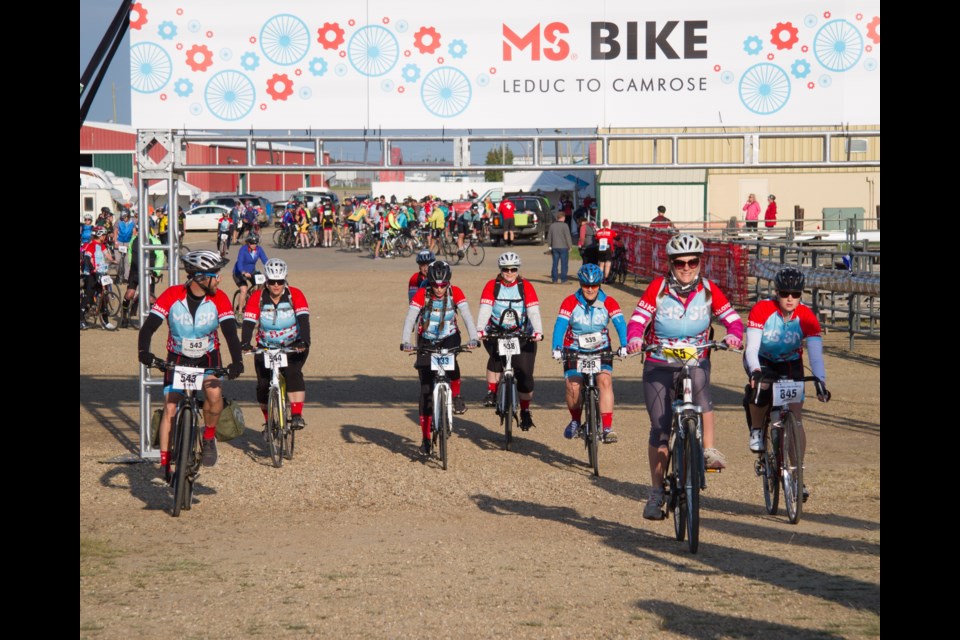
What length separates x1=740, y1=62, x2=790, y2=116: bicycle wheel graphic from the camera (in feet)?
43.4

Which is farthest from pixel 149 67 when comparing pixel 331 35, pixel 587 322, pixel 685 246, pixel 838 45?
pixel 838 45

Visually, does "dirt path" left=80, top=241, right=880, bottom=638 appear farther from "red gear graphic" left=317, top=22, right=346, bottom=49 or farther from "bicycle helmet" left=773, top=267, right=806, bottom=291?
"red gear graphic" left=317, top=22, right=346, bottom=49

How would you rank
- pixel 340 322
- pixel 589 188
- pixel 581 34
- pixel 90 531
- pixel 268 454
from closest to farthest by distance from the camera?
pixel 90 531 → pixel 268 454 → pixel 581 34 → pixel 340 322 → pixel 589 188

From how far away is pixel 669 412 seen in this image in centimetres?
858

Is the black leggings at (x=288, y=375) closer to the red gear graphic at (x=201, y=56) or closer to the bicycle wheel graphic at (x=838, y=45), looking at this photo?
the red gear graphic at (x=201, y=56)

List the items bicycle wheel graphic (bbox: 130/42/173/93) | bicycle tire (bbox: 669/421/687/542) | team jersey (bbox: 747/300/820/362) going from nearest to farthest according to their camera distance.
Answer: bicycle tire (bbox: 669/421/687/542) → team jersey (bbox: 747/300/820/362) → bicycle wheel graphic (bbox: 130/42/173/93)

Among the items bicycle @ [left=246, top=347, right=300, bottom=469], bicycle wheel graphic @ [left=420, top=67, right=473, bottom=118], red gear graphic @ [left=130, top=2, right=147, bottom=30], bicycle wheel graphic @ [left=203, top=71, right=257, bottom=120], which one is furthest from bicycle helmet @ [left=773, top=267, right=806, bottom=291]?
red gear graphic @ [left=130, top=2, right=147, bottom=30]

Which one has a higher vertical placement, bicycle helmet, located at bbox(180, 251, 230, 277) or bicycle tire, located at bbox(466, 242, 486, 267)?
bicycle tire, located at bbox(466, 242, 486, 267)

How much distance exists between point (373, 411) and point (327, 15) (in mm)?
4565

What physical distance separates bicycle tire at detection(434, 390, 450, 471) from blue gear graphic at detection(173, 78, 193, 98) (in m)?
4.53

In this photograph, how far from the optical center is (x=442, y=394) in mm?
11523

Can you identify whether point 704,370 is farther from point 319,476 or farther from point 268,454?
point 268,454

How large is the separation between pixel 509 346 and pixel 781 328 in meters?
3.63

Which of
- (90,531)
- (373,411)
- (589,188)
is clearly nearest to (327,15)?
(373,411)
